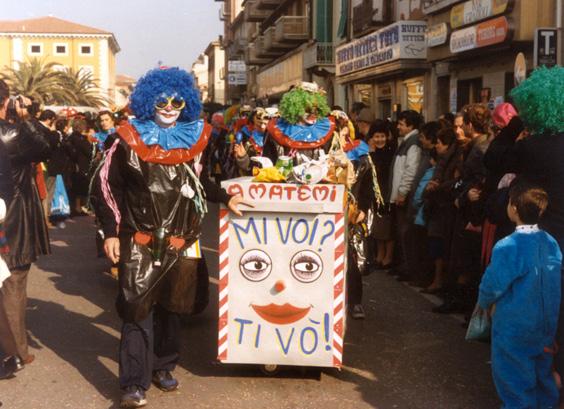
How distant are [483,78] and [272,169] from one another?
12.4m

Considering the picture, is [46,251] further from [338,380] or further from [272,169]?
[338,380]

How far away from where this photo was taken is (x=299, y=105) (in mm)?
6672

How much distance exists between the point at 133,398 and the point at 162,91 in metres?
1.72

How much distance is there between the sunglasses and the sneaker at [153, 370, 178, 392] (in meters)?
1.57

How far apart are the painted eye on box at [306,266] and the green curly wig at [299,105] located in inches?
71.1

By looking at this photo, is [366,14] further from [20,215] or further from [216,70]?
[216,70]

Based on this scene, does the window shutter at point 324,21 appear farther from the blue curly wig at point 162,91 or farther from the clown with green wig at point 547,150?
the clown with green wig at point 547,150

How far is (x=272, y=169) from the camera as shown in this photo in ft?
17.0

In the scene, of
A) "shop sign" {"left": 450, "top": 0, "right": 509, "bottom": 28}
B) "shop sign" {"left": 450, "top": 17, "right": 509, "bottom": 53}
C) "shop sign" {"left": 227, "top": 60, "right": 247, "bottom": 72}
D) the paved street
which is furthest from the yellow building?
the paved street

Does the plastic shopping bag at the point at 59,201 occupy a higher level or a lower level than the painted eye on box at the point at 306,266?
lower

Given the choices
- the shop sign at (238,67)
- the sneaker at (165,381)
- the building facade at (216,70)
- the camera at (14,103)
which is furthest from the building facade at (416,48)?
the building facade at (216,70)

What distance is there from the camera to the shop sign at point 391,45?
19656mm

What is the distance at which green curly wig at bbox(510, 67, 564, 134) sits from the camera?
460cm

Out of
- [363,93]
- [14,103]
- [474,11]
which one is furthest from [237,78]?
[14,103]
